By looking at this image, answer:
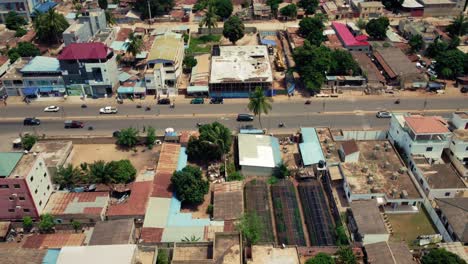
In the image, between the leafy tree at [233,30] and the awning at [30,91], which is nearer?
the awning at [30,91]

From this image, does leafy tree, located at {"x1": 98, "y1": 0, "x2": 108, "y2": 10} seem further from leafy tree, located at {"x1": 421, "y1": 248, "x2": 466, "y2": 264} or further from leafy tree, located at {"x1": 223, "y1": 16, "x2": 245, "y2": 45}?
leafy tree, located at {"x1": 421, "y1": 248, "x2": 466, "y2": 264}

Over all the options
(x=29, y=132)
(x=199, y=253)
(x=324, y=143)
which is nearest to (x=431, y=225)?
(x=324, y=143)

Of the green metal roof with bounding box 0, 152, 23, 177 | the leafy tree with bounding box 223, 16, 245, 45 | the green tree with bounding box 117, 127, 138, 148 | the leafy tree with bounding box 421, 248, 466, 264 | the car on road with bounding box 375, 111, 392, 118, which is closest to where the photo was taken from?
the leafy tree with bounding box 421, 248, 466, 264

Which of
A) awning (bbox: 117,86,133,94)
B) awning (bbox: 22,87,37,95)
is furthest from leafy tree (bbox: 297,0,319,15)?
awning (bbox: 22,87,37,95)

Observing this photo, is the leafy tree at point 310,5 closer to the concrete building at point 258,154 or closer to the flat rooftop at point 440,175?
the concrete building at point 258,154

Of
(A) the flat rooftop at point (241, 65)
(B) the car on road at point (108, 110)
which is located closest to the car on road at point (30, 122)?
(B) the car on road at point (108, 110)
